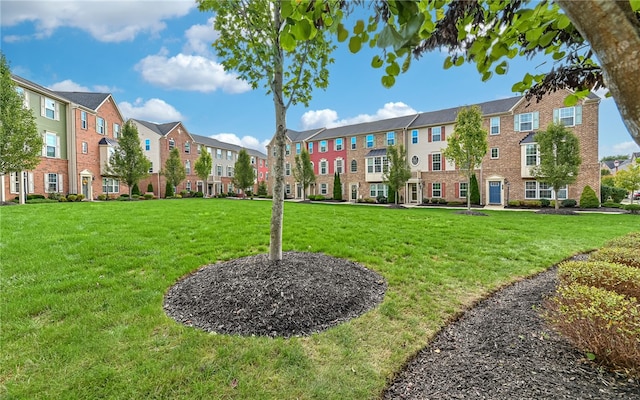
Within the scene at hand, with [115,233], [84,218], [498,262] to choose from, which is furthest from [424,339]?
[84,218]

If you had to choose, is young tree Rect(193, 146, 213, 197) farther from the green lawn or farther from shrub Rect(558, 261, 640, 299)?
shrub Rect(558, 261, 640, 299)

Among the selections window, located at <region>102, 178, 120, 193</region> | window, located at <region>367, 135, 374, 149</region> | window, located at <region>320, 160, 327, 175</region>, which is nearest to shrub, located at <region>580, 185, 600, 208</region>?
window, located at <region>367, 135, 374, 149</region>

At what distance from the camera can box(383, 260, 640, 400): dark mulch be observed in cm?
259

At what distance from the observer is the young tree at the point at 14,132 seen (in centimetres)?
1561

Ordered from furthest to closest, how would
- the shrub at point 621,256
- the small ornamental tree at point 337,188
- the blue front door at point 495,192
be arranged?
the small ornamental tree at point 337,188
the blue front door at point 495,192
the shrub at point 621,256

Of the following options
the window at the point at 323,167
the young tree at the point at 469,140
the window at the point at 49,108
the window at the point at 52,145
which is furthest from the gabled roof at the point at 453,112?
the window at the point at 52,145

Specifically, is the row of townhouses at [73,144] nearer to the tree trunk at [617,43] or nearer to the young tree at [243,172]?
the young tree at [243,172]

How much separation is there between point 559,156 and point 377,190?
56.4 feet

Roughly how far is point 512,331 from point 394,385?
193cm

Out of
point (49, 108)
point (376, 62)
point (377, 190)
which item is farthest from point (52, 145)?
point (376, 62)

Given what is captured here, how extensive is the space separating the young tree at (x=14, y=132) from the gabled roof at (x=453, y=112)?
2995cm

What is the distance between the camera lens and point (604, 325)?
278cm

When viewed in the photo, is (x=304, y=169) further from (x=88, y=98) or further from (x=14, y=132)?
(x=88, y=98)

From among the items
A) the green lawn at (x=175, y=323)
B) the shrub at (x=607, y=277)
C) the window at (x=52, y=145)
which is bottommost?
the green lawn at (x=175, y=323)
